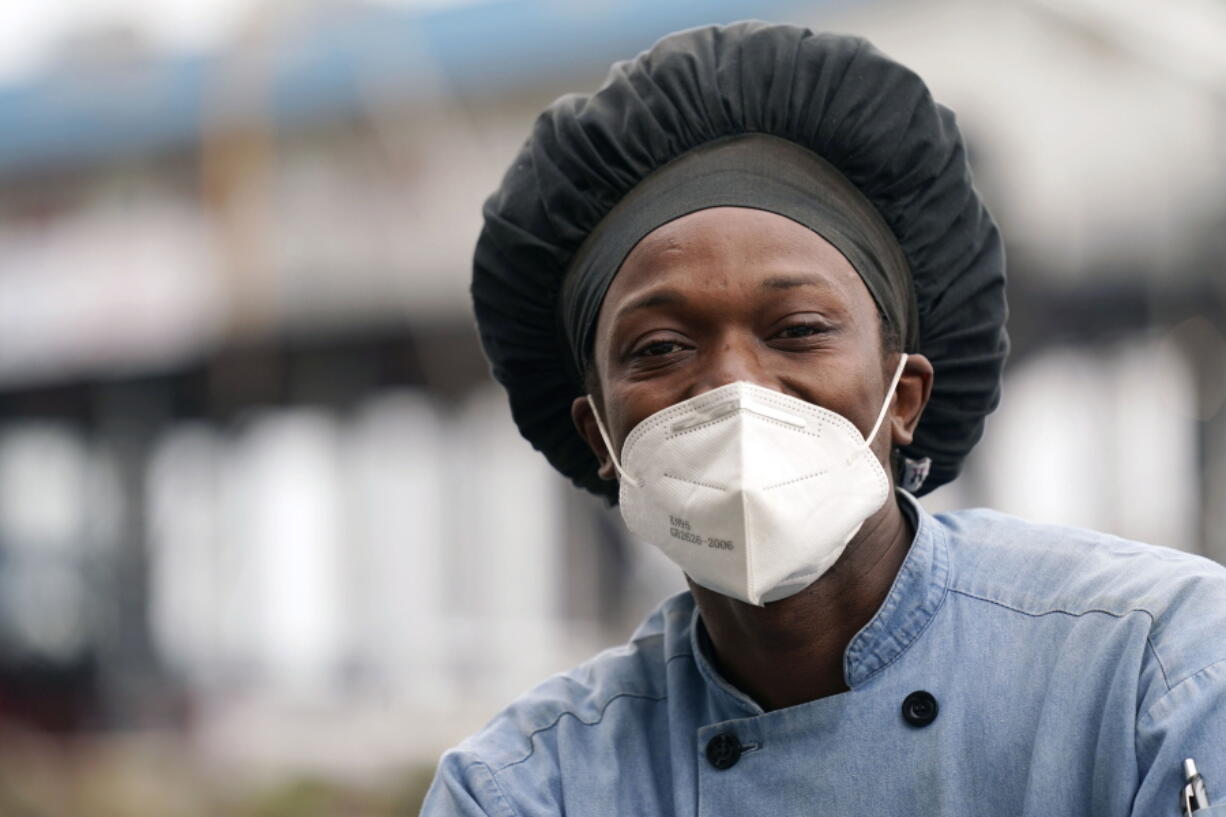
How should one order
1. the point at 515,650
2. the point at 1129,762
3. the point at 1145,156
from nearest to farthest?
the point at 1129,762 → the point at 1145,156 → the point at 515,650

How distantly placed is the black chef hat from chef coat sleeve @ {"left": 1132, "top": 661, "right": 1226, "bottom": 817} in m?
0.71

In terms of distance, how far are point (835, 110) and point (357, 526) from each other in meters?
8.35

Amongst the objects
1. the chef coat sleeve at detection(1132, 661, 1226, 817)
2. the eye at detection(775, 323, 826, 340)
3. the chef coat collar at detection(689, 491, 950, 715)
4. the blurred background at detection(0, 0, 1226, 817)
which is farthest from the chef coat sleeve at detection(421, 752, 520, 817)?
the blurred background at detection(0, 0, 1226, 817)

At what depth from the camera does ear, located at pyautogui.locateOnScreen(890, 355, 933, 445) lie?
→ 2338 millimetres

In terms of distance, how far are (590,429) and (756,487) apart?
0.47m

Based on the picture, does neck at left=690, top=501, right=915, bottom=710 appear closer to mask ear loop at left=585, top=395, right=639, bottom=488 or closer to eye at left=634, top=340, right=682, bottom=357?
mask ear loop at left=585, top=395, right=639, bottom=488

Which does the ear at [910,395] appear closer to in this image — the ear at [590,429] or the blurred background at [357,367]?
the ear at [590,429]

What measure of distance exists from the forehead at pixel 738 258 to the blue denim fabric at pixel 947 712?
372mm

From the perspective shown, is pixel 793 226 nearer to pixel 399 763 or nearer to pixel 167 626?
pixel 399 763

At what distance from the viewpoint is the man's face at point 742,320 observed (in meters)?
2.15

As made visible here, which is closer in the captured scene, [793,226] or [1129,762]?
[1129,762]

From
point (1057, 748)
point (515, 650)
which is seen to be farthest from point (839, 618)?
point (515, 650)

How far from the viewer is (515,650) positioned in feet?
30.9

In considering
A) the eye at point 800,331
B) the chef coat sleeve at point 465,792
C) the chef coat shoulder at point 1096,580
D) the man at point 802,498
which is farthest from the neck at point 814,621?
the chef coat sleeve at point 465,792
